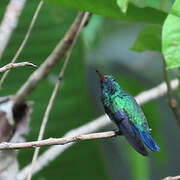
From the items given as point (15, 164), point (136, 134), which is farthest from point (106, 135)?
point (15, 164)

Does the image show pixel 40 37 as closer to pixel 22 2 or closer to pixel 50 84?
pixel 50 84

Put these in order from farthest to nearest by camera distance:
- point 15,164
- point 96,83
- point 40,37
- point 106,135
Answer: point 96,83 < point 40,37 < point 15,164 < point 106,135

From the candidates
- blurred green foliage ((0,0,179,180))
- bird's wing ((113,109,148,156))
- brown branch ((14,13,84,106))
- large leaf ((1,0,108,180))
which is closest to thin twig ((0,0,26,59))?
brown branch ((14,13,84,106))

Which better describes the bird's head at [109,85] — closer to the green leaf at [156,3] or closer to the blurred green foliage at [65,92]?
the green leaf at [156,3]

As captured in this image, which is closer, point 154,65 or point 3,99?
point 3,99

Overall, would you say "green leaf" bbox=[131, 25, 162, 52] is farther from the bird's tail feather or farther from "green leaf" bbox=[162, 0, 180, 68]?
"green leaf" bbox=[162, 0, 180, 68]

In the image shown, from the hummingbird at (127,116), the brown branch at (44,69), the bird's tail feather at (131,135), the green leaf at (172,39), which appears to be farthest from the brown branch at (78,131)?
the green leaf at (172,39)
